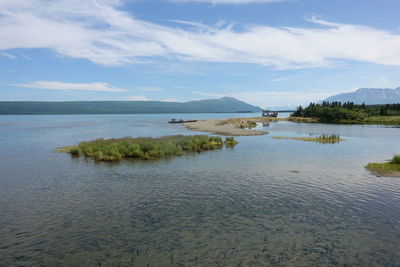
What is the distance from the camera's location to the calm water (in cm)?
1407

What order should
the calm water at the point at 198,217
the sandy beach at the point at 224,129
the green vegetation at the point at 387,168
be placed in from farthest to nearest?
the sandy beach at the point at 224,129 → the green vegetation at the point at 387,168 → the calm water at the point at 198,217

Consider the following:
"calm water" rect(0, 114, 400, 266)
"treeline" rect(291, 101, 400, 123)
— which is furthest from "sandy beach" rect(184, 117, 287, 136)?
"treeline" rect(291, 101, 400, 123)

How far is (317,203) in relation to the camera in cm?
2145

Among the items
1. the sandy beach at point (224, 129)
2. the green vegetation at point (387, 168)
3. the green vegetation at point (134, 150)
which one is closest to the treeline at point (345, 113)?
the sandy beach at point (224, 129)

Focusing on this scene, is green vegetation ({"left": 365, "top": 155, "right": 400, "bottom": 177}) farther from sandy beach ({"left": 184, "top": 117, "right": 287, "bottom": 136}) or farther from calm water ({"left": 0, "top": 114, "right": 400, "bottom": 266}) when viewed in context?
sandy beach ({"left": 184, "top": 117, "right": 287, "bottom": 136})

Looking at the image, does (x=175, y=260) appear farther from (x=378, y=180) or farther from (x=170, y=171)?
(x=378, y=180)

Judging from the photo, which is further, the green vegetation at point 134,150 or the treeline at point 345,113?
the treeline at point 345,113

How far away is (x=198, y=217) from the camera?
737 inches

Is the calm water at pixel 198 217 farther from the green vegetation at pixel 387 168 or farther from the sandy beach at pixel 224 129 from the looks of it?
the sandy beach at pixel 224 129

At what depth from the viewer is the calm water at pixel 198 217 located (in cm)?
1407

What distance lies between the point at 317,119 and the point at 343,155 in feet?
473

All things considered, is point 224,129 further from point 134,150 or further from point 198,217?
point 198,217

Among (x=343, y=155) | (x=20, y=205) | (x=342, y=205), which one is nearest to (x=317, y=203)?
(x=342, y=205)

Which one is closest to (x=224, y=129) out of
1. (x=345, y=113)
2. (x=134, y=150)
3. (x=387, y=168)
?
(x=134, y=150)
